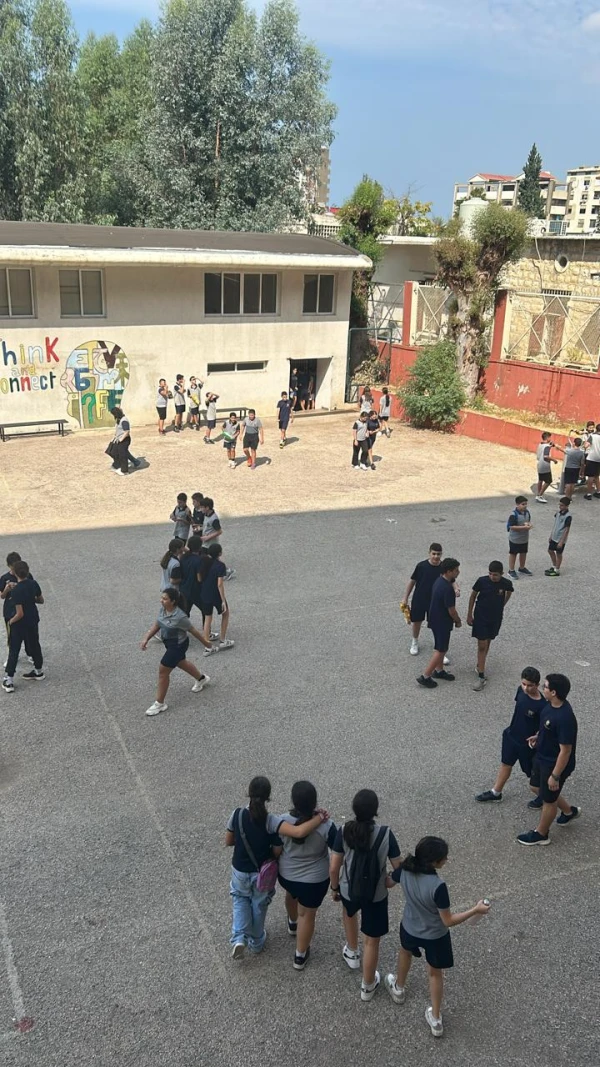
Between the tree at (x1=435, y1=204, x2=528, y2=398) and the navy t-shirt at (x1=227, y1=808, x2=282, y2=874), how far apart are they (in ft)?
65.9

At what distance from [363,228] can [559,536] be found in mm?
20521

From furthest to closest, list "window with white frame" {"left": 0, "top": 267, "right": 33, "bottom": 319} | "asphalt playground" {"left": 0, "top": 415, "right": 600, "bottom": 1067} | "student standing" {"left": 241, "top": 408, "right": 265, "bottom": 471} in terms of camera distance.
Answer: "window with white frame" {"left": 0, "top": 267, "right": 33, "bottom": 319}
"student standing" {"left": 241, "top": 408, "right": 265, "bottom": 471}
"asphalt playground" {"left": 0, "top": 415, "right": 600, "bottom": 1067}

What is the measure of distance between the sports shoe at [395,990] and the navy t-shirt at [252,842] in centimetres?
A: 105

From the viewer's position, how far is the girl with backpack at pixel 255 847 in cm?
476

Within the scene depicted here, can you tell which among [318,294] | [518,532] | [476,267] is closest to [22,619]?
[518,532]

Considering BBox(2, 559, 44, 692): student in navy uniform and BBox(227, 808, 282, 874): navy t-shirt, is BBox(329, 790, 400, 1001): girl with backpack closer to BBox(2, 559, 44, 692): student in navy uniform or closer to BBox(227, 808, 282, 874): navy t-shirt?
BBox(227, 808, 282, 874): navy t-shirt

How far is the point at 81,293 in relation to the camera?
21.0 m

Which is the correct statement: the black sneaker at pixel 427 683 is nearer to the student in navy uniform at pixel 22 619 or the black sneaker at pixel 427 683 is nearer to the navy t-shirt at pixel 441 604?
the navy t-shirt at pixel 441 604

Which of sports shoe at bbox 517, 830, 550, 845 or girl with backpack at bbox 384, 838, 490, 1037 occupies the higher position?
girl with backpack at bbox 384, 838, 490, 1037

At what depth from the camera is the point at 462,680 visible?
895 centimetres

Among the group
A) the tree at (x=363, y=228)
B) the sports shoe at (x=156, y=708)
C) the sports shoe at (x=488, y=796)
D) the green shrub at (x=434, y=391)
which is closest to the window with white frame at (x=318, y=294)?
the tree at (x=363, y=228)

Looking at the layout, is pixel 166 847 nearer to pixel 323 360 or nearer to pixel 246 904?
pixel 246 904

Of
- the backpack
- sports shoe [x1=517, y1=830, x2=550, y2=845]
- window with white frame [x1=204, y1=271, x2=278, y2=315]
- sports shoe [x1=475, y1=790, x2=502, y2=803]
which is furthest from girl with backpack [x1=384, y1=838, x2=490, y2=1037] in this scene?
window with white frame [x1=204, y1=271, x2=278, y2=315]

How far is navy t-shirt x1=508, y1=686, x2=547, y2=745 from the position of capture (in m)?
6.20
